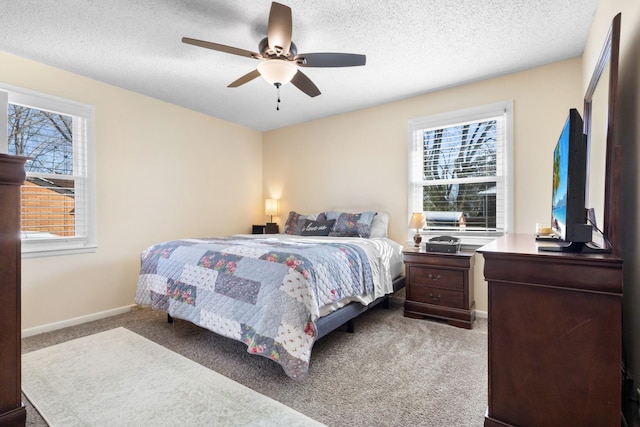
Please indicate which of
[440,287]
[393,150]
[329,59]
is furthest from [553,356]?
[393,150]

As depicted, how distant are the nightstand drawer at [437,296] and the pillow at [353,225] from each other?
0.87 metres

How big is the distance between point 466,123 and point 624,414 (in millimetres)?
2840

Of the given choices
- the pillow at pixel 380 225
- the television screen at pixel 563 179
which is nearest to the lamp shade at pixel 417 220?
the pillow at pixel 380 225

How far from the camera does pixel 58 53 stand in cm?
270

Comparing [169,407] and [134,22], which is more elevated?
[134,22]

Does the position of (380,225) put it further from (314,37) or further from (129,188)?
(129,188)

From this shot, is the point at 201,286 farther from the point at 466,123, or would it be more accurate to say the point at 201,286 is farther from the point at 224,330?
the point at 466,123

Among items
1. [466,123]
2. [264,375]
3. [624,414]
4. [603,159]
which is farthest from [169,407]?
[466,123]

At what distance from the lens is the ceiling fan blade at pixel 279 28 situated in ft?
6.11

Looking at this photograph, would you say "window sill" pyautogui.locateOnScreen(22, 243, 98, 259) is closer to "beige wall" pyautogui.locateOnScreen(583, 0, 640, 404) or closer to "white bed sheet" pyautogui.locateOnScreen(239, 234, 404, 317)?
"white bed sheet" pyautogui.locateOnScreen(239, 234, 404, 317)

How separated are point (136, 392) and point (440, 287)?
262 centimetres

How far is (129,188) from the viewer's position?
3.53 m

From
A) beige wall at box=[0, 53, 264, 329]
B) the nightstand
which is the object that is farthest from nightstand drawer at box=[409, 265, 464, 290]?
beige wall at box=[0, 53, 264, 329]

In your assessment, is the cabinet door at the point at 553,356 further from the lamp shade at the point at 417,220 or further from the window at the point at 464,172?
the window at the point at 464,172
